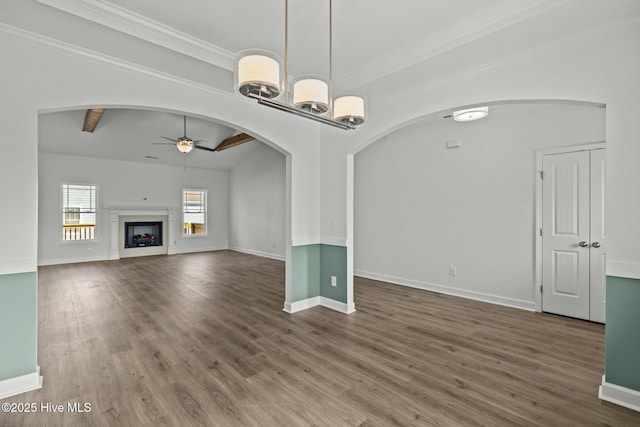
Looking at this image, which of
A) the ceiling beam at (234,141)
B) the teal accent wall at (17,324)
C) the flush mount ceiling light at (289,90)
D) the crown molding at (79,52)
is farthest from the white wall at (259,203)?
the flush mount ceiling light at (289,90)

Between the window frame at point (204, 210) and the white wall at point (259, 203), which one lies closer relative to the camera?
the white wall at point (259, 203)

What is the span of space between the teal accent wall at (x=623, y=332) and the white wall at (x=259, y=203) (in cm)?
711

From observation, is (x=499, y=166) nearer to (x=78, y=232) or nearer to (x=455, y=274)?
(x=455, y=274)

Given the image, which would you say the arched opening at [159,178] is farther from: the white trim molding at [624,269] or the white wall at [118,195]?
the white trim molding at [624,269]

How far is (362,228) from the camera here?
631cm

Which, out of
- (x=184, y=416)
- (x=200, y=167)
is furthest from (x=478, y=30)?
(x=200, y=167)

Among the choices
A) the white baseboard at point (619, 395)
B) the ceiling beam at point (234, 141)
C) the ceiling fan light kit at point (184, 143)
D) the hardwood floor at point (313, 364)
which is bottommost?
the hardwood floor at point (313, 364)

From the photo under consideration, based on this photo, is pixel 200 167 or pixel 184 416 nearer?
pixel 184 416

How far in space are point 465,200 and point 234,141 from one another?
20.3ft

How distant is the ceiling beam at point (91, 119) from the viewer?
5.62 metres

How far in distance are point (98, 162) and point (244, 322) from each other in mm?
7602

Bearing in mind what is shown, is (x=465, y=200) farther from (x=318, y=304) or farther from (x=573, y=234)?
(x=318, y=304)

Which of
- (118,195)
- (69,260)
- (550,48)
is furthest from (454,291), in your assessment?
(69,260)

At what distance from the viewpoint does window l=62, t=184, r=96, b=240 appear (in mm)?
8031
